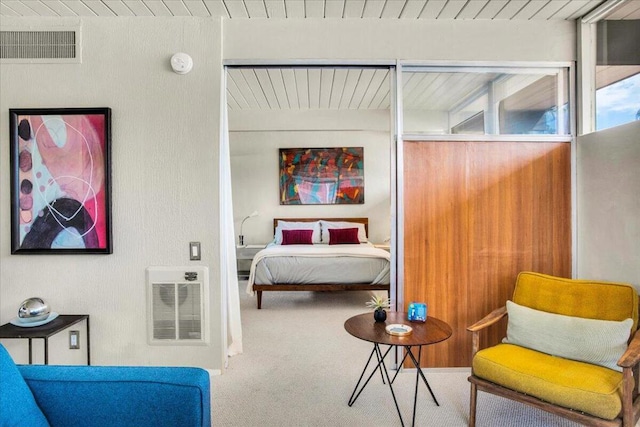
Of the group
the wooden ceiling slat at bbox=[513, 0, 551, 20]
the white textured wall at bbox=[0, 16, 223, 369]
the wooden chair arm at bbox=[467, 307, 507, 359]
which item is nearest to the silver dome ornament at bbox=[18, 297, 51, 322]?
the white textured wall at bbox=[0, 16, 223, 369]

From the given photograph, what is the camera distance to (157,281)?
2723 mm

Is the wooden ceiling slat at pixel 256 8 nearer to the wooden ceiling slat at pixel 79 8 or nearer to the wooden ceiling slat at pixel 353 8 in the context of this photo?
the wooden ceiling slat at pixel 353 8

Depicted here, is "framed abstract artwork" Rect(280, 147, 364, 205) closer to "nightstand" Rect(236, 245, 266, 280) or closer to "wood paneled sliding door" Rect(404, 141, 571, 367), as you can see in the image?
"nightstand" Rect(236, 245, 266, 280)

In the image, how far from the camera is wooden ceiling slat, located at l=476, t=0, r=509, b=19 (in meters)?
2.48

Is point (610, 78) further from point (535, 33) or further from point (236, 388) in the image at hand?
point (236, 388)

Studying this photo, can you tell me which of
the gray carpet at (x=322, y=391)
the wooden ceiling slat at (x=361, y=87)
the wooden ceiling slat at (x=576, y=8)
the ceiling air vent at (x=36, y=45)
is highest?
the wooden ceiling slat at (x=361, y=87)

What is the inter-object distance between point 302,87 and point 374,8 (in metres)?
2.04

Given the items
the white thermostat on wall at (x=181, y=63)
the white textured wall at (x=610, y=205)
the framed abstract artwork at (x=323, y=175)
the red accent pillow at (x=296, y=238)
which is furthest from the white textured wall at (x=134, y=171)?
the framed abstract artwork at (x=323, y=175)

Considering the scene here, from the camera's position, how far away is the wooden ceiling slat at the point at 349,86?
3.92m

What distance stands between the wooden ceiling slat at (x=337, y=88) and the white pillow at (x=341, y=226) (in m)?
1.84

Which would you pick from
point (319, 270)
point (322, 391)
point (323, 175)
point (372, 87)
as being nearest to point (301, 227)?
point (323, 175)

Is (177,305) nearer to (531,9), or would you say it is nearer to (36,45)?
(36,45)

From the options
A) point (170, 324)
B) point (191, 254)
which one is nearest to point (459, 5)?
point (191, 254)

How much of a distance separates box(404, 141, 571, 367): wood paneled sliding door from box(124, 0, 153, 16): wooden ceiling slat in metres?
2.12
